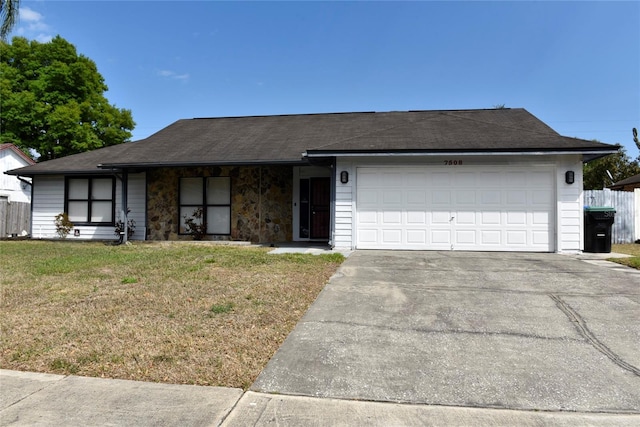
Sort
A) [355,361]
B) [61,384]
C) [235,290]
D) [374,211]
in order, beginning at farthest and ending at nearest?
[374,211] → [235,290] → [355,361] → [61,384]

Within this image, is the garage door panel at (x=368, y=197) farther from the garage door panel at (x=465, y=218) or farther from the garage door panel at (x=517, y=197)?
the garage door panel at (x=517, y=197)

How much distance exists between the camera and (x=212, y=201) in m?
12.2

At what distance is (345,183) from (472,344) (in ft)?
21.7

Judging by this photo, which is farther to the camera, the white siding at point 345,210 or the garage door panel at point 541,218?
the white siding at point 345,210

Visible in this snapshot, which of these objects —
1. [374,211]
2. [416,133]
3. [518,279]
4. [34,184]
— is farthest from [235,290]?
[34,184]

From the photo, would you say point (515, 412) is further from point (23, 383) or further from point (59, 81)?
point (59, 81)

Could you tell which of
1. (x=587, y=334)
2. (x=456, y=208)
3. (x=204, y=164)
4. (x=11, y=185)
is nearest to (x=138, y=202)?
(x=204, y=164)

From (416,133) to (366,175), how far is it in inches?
80.9

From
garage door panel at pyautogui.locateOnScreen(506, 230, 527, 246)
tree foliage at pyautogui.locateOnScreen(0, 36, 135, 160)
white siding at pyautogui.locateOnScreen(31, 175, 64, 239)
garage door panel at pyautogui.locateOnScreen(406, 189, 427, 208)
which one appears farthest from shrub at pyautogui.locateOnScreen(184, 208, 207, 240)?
tree foliage at pyautogui.locateOnScreen(0, 36, 135, 160)

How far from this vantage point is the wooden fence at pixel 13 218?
1630 cm

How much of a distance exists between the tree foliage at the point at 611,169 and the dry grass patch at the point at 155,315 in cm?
3502

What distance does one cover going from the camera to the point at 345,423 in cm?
231

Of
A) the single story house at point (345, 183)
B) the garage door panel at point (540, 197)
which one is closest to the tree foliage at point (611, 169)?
the single story house at point (345, 183)

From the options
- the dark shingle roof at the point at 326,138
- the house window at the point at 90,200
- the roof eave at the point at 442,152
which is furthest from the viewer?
the house window at the point at 90,200
